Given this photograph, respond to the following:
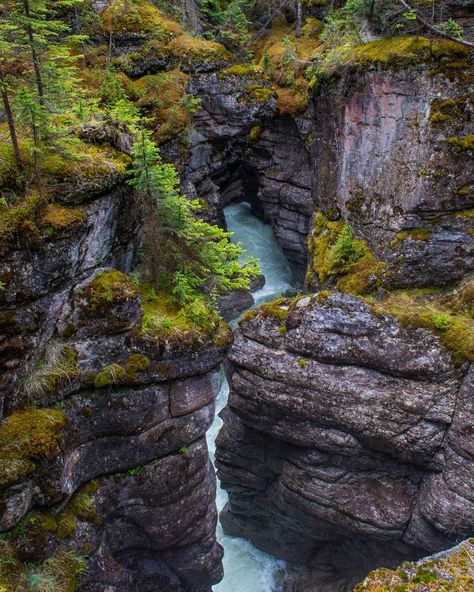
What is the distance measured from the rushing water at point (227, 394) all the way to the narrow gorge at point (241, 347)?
0.57 feet

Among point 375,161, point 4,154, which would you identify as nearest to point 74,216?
point 4,154

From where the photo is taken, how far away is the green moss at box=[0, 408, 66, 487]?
885cm

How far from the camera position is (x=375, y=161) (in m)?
16.7

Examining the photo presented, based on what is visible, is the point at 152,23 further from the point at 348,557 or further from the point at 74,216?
the point at 348,557

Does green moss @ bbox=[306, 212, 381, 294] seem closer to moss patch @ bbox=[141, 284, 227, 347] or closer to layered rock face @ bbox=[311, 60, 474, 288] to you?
layered rock face @ bbox=[311, 60, 474, 288]

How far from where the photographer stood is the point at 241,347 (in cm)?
1527

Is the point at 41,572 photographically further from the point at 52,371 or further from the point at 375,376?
the point at 375,376

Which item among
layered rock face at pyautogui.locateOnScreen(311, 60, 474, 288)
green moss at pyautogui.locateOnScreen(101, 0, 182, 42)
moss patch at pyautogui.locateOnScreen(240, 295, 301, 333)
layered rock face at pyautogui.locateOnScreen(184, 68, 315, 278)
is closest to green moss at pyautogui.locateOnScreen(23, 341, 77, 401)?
moss patch at pyautogui.locateOnScreen(240, 295, 301, 333)

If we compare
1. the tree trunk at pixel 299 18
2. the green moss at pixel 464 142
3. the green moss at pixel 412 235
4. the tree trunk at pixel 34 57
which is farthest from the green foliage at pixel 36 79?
the tree trunk at pixel 299 18

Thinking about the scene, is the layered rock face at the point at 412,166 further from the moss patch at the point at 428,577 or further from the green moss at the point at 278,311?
the moss patch at the point at 428,577

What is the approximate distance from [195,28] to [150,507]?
90.7ft

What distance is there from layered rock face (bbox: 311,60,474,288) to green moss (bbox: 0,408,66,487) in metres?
11.6

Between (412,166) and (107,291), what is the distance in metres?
11.2

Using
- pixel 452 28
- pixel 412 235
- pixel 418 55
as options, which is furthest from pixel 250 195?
pixel 452 28
